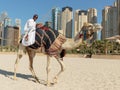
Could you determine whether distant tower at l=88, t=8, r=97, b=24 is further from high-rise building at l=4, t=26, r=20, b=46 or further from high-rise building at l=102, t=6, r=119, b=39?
high-rise building at l=4, t=26, r=20, b=46

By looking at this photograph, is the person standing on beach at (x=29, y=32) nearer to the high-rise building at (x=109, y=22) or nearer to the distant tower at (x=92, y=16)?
the distant tower at (x=92, y=16)

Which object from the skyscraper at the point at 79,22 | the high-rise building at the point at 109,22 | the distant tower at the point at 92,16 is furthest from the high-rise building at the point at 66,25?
the high-rise building at the point at 109,22

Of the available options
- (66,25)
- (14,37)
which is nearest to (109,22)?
(66,25)

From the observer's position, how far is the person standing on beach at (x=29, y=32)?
9.84 m

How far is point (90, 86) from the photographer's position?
9086mm

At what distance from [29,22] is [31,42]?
0.79 metres

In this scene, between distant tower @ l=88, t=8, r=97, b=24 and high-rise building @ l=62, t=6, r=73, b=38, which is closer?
high-rise building @ l=62, t=6, r=73, b=38

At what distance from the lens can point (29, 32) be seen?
9.97 m

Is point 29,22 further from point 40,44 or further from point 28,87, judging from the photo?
point 28,87

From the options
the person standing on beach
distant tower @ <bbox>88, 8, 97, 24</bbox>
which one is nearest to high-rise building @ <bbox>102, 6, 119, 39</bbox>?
distant tower @ <bbox>88, 8, 97, 24</bbox>

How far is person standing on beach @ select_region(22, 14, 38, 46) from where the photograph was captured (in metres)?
9.84

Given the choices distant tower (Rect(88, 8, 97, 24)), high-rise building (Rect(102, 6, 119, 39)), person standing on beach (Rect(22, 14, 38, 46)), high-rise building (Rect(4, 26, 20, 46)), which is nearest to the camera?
person standing on beach (Rect(22, 14, 38, 46))

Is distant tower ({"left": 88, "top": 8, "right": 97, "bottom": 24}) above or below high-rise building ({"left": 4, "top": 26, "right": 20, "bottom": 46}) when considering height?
above

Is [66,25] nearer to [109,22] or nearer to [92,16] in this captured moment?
[92,16]
